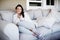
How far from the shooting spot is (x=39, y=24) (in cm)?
347

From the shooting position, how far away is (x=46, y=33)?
3129 millimetres

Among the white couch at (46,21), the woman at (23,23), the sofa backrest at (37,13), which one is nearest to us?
the woman at (23,23)

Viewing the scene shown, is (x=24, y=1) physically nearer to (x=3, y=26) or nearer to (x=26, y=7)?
(x=26, y=7)

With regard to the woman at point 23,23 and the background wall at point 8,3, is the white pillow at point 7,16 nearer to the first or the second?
the woman at point 23,23

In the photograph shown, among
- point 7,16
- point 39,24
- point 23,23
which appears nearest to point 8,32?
point 23,23

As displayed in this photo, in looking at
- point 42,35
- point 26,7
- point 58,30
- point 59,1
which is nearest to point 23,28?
point 42,35

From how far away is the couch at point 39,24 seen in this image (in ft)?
8.16

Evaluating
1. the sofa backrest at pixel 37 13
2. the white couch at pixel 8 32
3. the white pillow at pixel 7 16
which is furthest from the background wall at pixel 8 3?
the white couch at pixel 8 32

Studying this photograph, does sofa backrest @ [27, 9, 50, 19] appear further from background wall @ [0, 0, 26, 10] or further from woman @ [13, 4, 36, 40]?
background wall @ [0, 0, 26, 10]

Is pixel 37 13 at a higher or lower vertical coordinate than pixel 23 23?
higher

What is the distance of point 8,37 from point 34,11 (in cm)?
149

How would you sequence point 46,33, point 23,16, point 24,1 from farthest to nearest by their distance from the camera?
point 24,1 < point 23,16 < point 46,33

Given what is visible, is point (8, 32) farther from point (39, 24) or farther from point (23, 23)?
point (39, 24)

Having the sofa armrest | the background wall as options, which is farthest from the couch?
the background wall
